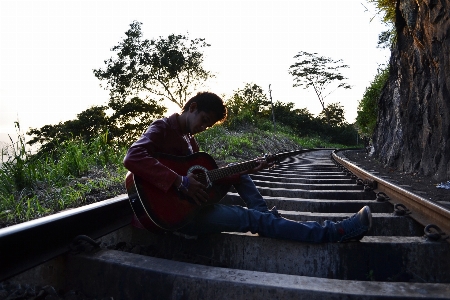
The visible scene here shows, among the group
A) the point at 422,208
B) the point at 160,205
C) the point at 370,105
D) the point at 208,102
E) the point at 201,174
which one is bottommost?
the point at 422,208

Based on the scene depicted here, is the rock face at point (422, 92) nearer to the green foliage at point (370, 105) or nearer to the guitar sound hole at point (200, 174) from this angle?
the guitar sound hole at point (200, 174)

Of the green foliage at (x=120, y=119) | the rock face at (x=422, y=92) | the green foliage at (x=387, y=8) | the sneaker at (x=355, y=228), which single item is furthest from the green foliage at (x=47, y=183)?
the green foliage at (x=120, y=119)

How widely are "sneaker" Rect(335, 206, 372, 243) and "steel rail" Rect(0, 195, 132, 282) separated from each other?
1318 mm

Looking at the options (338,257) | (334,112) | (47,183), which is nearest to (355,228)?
(338,257)

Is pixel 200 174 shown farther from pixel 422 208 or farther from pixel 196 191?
pixel 422 208

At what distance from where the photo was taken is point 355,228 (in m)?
2.08

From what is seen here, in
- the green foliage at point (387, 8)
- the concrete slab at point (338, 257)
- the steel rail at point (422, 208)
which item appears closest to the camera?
the concrete slab at point (338, 257)

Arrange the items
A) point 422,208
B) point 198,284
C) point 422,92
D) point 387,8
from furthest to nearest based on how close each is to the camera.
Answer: point 387,8 < point 422,92 < point 422,208 < point 198,284

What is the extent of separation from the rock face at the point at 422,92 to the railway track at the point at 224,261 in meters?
3.44

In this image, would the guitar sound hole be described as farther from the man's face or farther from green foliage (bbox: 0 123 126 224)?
green foliage (bbox: 0 123 126 224)

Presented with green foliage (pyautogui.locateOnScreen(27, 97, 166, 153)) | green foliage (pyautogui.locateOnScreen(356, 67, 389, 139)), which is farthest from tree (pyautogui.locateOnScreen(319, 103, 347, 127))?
green foliage (pyautogui.locateOnScreen(356, 67, 389, 139))

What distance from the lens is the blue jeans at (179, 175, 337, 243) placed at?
216cm

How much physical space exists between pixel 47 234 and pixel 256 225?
1110mm

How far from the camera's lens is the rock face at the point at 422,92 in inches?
216
